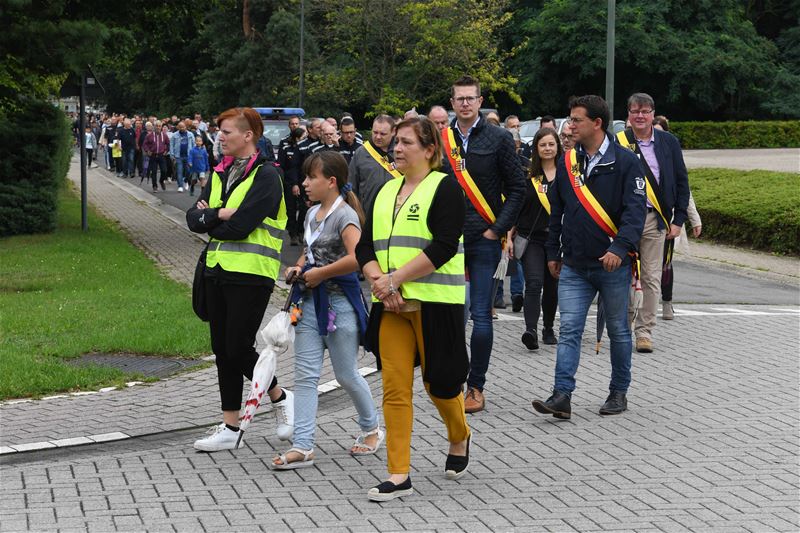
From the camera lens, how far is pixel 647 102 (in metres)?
9.21

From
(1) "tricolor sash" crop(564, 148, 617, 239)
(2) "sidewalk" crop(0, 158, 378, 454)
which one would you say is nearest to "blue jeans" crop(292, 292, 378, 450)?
(2) "sidewalk" crop(0, 158, 378, 454)

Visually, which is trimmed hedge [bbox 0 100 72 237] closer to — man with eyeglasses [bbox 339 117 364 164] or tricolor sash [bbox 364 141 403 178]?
man with eyeglasses [bbox 339 117 364 164]

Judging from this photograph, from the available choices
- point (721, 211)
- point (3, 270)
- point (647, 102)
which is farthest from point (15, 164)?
point (647, 102)

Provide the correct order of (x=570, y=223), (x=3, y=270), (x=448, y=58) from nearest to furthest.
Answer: (x=570, y=223) < (x=3, y=270) < (x=448, y=58)

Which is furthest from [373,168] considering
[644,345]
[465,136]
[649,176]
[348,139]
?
[348,139]

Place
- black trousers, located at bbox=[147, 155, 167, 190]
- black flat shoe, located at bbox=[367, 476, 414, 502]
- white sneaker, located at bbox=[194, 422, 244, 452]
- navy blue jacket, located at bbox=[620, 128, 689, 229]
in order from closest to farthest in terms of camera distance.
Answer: black flat shoe, located at bbox=[367, 476, 414, 502] → white sneaker, located at bbox=[194, 422, 244, 452] → navy blue jacket, located at bbox=[620, 128, 689, 229] → black trousers, located at bbox=[147, 155, 167, 190]

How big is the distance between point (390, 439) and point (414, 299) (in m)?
0.69

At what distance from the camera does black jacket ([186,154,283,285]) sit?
257 inches

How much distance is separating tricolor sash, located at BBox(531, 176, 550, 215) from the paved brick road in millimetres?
2078

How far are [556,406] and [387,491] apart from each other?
2.02 m

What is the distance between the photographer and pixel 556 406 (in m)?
7.47

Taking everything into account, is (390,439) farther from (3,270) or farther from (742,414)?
(3,270)

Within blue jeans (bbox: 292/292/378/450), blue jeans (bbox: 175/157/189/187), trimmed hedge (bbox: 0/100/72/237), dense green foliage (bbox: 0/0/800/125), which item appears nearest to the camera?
blue jeans (bbox: 292/292/378/450)

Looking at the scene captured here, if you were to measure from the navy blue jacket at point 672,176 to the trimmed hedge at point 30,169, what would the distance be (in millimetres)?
12605
